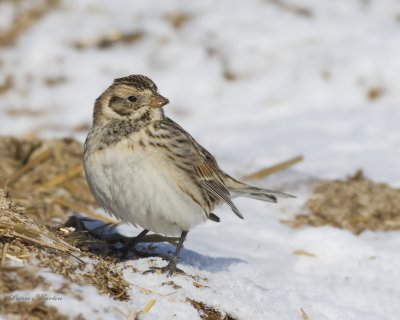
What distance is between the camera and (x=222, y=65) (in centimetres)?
1066

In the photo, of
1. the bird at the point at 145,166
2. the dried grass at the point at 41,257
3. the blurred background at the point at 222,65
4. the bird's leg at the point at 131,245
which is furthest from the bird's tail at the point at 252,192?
the blurred background at the point at 222,65

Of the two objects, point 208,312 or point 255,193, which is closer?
point 208,312

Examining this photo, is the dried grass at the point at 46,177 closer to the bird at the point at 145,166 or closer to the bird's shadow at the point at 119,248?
the bird's shadow at the point at 119,248

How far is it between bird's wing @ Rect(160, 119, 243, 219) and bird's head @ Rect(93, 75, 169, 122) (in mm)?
145

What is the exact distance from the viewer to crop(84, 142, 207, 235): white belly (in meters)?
5.07

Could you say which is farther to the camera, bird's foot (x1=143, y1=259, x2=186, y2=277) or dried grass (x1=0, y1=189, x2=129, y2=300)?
bird's foot (x1=143, y1=259, x2=186, y2=277)

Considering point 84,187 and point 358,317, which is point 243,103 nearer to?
point 84,187

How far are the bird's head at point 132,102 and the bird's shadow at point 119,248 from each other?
2.81 ft

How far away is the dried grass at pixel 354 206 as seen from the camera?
7.36 meters

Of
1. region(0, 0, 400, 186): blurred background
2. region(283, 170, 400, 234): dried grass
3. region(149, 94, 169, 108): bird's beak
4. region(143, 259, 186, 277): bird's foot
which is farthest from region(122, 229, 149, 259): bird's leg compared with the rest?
region(0, 0, 400, 186): blurred background

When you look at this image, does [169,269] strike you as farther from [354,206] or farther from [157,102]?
[354,206]

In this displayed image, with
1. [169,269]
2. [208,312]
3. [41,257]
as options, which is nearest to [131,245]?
[169,269]

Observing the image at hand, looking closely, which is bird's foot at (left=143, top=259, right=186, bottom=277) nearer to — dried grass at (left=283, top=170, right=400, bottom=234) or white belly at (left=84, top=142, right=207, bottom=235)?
white belly at (left=84, top=142, right=207, bottom=235)

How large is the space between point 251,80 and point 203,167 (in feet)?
16.2
